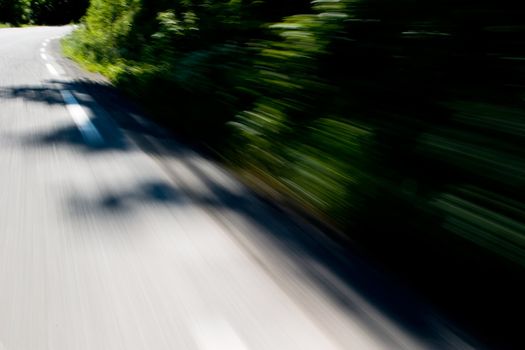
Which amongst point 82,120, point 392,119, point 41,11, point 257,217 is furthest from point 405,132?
point 41,11

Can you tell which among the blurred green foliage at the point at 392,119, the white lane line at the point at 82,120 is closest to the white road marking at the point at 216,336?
the blurred green foliage at the point at 392,119

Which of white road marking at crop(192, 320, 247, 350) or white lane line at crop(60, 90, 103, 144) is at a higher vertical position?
white road marking at crop(192, 320, 247, 350)

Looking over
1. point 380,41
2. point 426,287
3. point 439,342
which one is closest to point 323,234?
point 426,287

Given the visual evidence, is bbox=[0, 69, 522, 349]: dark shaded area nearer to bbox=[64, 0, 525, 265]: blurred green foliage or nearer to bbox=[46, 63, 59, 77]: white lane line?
bbox=[64, 0, 525, 265]: blurred green foliage

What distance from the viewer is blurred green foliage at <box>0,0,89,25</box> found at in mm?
46250

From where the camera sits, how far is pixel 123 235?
9.50 ft

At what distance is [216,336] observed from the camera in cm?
204

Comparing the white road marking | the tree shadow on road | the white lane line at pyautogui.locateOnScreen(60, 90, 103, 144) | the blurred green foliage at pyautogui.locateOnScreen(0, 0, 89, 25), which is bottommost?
the blurred green foliage at pyautogui.locateOnScreen(0, 0, 89, 25)

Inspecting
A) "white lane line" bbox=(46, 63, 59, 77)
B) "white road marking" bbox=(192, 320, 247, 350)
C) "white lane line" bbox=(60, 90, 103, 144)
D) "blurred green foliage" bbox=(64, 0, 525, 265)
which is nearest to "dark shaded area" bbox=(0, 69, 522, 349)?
"blurred green foliage" bbox=(64, 0, 525, 265)

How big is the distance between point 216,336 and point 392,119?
2.01 m

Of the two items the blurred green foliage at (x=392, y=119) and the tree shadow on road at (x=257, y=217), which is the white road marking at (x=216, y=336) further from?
the blurred green foliage at (x=392, y=119)

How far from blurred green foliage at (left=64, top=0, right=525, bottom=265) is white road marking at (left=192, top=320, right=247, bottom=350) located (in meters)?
1.32

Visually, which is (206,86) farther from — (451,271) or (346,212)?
(451,271)

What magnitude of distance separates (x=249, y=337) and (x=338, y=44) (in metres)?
2.78
